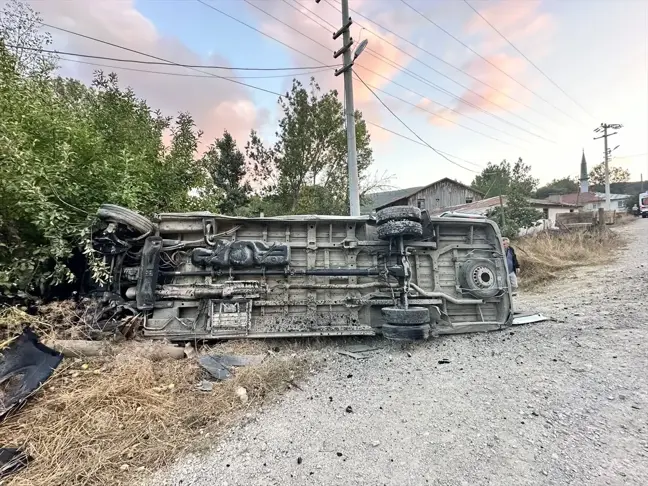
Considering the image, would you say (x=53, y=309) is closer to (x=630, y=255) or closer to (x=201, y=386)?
(x=201, y=386)

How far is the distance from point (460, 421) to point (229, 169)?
17313 mm

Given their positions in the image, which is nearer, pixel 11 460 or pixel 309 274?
pixel 11 460

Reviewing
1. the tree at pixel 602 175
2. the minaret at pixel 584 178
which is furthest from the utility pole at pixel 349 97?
the tree at pixel 602 175

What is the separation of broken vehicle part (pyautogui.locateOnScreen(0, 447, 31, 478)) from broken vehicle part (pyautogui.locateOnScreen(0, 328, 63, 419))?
0.50 m

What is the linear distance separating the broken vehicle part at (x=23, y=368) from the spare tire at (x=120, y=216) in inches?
60.8

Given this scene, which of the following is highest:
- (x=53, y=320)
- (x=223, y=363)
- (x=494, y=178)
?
(x=494, y=178)

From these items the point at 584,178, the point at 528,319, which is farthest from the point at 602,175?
the point at 528,319

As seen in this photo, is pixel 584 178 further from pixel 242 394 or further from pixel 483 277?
pixel 242 394

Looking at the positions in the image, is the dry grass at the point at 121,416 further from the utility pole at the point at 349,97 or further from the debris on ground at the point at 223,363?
the utility pole at the point at 349,97

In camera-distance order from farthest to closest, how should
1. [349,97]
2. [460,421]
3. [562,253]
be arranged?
[562,253]
[349,97]
[460,421]

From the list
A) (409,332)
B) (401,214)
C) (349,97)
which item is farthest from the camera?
(349,97)

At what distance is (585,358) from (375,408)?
8.24 ft

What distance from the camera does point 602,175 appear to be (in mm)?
49125

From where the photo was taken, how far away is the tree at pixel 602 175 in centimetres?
4897
